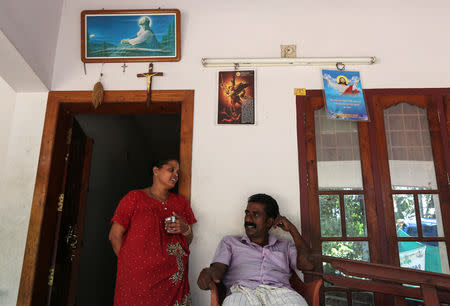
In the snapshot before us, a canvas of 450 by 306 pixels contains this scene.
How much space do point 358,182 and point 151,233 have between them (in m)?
1.65

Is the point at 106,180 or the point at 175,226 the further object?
the point at 106,180

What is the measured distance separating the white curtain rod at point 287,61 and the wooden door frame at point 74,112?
14.3 inches

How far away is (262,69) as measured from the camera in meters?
2.96

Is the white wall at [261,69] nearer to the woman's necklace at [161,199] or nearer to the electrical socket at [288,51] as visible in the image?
the electrical socket at [288,51]

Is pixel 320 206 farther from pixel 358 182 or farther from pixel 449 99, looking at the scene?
pixel 449 99

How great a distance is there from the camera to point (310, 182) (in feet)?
8.87

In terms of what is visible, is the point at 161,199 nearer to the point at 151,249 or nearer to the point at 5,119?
the point at 151,249

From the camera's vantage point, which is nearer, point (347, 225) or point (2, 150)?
point (347, 225)

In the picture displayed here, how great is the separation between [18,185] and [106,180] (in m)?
1.44

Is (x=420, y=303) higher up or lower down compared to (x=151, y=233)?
lower down

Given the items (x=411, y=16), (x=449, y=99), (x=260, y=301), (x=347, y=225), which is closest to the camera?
(x=260, y=301)

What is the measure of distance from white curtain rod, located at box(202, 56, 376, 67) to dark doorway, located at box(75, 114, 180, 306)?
68.3 inches

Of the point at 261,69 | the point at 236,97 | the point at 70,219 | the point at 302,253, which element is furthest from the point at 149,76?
the point at 302,253

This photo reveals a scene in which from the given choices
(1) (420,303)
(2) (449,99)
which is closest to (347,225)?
(1) (420,303)
